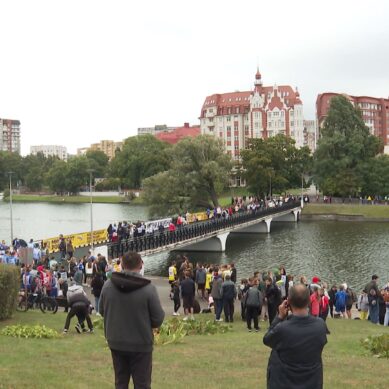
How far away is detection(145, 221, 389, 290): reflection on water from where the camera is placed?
3875 cm

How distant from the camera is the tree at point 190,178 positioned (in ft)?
197

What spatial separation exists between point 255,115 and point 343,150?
50.4 meters

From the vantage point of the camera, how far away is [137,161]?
13725cm

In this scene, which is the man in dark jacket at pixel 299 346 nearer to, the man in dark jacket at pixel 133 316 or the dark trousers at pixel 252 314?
the man in dark jacket at pixel 133 316


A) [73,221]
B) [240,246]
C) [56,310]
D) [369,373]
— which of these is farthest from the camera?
[73,221]

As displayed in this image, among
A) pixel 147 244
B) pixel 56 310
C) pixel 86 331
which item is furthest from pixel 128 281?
pixel 147 244

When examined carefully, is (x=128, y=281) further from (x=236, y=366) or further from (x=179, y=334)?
(x=179, y=334)

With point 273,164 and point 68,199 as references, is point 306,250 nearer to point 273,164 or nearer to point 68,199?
point 273,164

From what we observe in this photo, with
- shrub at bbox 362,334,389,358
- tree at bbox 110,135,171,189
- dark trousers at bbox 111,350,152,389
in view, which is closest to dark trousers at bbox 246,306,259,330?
shrub at bbox 362,334,389,358

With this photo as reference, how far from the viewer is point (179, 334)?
496 inches

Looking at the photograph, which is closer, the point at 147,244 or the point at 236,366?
the point at 236,366

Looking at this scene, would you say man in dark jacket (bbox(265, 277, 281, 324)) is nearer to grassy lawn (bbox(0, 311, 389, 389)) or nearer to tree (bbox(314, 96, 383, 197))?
grassy lawn (bbox(0, 311, 389, 389))

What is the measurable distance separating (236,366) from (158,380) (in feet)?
5.94

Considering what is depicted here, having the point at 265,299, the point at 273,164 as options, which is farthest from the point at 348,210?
the point at 265,299
